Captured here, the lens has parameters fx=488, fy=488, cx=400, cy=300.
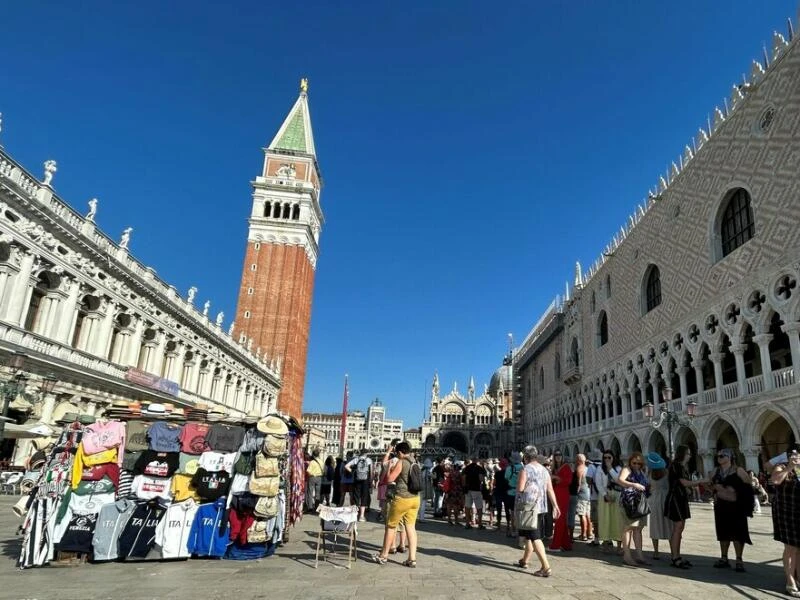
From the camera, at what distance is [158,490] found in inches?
259

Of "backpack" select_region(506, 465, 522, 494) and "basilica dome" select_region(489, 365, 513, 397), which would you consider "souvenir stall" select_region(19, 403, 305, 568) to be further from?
"basilica dome" select_region(489, 365, 513, 397)

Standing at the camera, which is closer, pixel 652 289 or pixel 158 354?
pixel 158 354

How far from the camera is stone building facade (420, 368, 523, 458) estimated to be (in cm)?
7506

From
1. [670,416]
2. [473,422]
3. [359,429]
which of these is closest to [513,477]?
[670,416]

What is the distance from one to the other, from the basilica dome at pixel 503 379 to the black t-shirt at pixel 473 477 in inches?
2873

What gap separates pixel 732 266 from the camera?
1986cm

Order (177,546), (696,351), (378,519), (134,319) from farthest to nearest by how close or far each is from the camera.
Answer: (134,319) < (696,351) < (378,519) < (177,546)

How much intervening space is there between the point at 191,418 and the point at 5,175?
13.0m

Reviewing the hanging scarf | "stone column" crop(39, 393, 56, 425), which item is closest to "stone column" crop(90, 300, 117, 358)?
"stone column" crop(39, 393, 56, 425)

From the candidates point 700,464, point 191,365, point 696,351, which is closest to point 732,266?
point 696,351

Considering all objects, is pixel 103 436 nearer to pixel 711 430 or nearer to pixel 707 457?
pixel 707 457

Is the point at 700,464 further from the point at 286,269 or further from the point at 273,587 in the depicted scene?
the point at 286,269

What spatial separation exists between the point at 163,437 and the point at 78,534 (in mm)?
1440

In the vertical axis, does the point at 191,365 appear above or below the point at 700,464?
above
